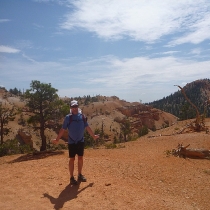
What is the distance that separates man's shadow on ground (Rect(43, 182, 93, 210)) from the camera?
5.47 m

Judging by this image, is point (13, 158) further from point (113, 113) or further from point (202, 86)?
point (202, 86)

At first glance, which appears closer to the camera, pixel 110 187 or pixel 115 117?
pixel 110 187

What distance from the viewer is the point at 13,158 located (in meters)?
14.5

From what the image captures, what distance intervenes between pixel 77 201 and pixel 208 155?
7.41 metres

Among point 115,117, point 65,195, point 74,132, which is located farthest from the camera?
point 115,117

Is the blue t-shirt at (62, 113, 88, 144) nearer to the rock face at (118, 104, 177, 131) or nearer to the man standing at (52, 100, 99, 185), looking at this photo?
the man standing at (52, 100, 99, 185)

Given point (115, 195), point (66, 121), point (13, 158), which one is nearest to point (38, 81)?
point (13, 158)

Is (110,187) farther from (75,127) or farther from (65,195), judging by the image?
(75,127)

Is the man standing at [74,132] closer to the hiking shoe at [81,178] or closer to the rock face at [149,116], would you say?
the hiking shoe at [81,178]

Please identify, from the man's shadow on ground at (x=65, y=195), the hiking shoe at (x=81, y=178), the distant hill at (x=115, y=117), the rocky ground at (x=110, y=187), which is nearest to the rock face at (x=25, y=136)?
the distant hill at (x=115, y=117)

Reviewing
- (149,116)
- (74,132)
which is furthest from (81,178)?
(149,116)

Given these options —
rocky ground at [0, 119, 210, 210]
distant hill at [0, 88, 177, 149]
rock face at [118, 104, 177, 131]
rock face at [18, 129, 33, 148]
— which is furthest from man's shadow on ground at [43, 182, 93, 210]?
rock face at [118, 104, 177, 131]

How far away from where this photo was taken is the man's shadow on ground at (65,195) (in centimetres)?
547

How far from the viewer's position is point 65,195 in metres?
5.86
